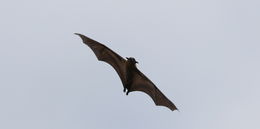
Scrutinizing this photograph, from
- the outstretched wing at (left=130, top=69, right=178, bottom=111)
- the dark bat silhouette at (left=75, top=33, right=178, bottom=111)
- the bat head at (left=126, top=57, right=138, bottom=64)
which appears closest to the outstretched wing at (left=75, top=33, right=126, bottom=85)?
the dark bat silhouette at (left=75, top=33, right=178, bottom=111)

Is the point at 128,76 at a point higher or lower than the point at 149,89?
lower

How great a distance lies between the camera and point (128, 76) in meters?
A: 60.3

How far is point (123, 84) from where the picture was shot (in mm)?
61156

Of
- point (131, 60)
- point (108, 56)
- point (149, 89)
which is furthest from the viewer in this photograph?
point (149, 89)

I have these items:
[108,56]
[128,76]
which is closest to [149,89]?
[128,76]

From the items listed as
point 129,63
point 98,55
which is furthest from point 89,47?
point 129,63

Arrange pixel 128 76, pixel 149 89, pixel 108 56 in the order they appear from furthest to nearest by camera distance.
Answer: pixel 149 89
pixel 108 56
pixel 128 76

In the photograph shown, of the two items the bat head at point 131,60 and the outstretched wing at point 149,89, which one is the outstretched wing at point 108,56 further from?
the bat head at point 131,60

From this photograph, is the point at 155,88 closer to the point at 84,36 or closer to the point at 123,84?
the point at 123,84

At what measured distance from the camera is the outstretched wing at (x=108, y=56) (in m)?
61.0

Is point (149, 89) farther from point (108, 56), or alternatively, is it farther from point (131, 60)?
point (131, 60)

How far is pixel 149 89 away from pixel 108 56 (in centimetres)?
434

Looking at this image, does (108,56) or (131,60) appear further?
(108,56)

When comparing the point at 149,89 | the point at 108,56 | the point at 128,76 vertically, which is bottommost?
the point at 128,76
